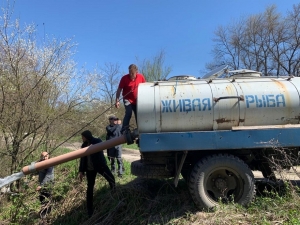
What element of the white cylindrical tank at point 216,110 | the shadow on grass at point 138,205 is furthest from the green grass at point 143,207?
the white cylindrical tank at point 216,110

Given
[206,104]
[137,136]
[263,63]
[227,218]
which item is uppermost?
[263,63]

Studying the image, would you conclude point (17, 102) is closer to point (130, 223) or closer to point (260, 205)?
point (130, 223)

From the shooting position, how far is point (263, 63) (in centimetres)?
Result: 3155

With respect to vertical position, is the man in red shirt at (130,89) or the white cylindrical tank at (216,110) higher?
the man in red shirt at (130,89)

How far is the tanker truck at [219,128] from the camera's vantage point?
437 cm

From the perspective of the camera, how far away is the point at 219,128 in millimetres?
4477

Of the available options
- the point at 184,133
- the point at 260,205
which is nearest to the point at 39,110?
the point at 184,133

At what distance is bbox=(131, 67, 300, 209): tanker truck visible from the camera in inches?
172

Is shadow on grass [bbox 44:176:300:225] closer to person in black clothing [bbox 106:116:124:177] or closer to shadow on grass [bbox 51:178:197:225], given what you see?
shadow on grass [bbox 51:178:197:225]

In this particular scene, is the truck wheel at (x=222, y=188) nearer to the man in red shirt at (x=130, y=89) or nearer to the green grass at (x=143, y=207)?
the green grass at (x=143, y=207)

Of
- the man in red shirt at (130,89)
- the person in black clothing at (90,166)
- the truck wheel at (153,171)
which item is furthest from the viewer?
the person in black clothing at (90,166)

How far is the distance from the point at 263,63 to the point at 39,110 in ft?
97.1

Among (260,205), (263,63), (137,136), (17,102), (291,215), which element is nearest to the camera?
(291,215)

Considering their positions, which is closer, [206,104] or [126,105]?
[206,104]
